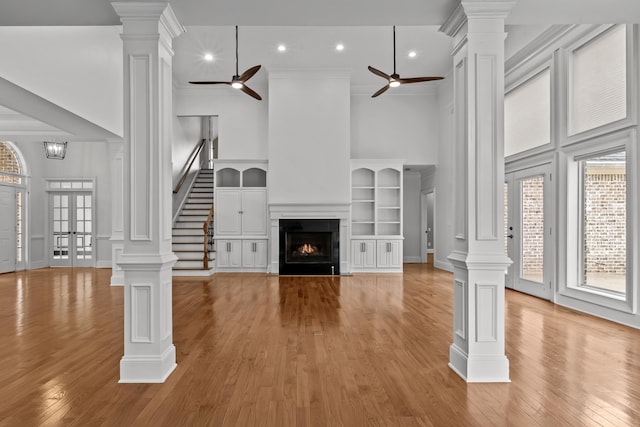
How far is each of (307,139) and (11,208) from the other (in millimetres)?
7396

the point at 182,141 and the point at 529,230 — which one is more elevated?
the point at 182,141

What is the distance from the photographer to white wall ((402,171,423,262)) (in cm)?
1155

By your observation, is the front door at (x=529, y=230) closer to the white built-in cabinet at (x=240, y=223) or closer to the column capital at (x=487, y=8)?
the column capital at (x=487, y=8)

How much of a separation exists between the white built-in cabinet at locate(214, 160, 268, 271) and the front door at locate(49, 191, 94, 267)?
412 centimetres

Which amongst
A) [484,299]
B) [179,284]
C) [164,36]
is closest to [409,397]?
[484,299]

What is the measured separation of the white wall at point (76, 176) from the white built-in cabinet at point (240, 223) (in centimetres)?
356

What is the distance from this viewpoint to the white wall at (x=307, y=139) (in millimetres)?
8664

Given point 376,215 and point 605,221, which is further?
point 376,215

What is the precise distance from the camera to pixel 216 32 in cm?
693

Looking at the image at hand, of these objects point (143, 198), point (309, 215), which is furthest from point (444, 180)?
point (143, 198)

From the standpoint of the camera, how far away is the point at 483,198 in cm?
290

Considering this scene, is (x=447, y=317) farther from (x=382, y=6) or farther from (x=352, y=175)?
(x=352, y=175)

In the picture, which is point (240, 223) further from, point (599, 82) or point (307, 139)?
point (599, 82)

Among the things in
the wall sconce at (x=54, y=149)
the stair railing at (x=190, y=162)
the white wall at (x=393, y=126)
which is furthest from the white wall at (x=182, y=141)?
the white wall at (x=393, y=126)
